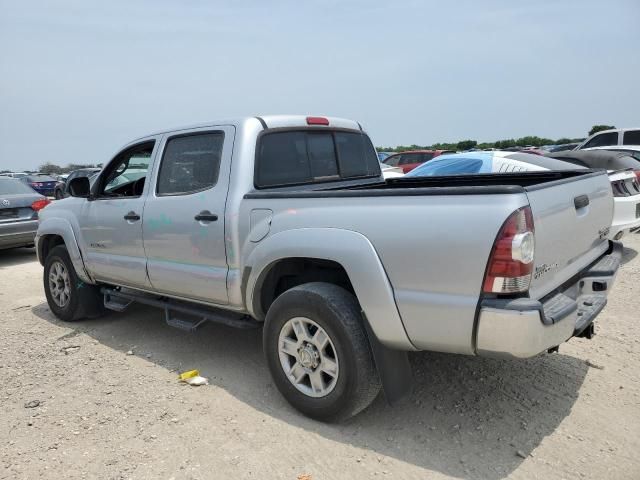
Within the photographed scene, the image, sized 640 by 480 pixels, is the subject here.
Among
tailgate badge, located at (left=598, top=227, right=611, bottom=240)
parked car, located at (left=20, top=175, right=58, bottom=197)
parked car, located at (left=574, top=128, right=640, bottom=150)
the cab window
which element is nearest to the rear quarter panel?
tailgate badge, located at (left=598, top=227, right=611, bottom=240)

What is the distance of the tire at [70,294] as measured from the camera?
5.57 meters

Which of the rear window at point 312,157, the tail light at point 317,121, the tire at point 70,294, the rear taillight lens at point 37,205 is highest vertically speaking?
the tail light at point 317,121

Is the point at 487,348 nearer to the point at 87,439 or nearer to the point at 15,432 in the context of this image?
the point at 87,439

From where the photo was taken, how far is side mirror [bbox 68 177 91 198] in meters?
5.14

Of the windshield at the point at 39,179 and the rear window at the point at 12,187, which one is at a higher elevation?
the rear window at the point at 12,187

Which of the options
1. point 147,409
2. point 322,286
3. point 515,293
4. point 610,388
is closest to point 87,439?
point 147,409

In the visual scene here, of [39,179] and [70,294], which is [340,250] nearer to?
[70,294]

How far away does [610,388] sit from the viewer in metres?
3.69

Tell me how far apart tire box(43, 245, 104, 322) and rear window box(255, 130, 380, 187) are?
9.08 ft

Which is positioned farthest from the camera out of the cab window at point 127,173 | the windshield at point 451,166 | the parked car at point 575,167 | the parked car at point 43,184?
the parked car at point 43,184

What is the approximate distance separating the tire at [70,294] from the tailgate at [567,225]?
4.49 meters

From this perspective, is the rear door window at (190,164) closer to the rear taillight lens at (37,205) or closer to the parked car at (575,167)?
the parked car at (575,167)

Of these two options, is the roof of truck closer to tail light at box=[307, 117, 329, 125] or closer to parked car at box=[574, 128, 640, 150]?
tail light at box=[307, 117, 329, 125]

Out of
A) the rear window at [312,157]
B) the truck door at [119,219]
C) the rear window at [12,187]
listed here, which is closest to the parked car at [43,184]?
the rear window at [12,187]
